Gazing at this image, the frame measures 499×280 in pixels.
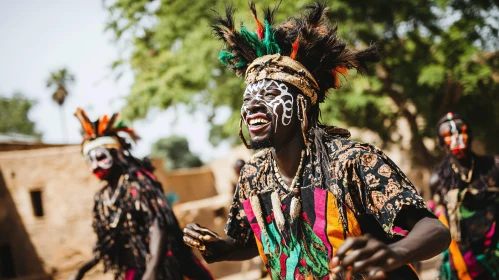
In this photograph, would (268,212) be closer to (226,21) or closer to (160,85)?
(226,21)

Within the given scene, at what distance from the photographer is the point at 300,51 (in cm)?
256

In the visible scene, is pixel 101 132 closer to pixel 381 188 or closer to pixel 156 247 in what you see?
pixel 156 247

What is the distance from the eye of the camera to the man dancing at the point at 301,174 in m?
2.11

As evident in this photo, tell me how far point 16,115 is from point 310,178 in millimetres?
62020

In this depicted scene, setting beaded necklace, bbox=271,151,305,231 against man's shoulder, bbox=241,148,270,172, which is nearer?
beaded necklace, bbox=271,151,305,231

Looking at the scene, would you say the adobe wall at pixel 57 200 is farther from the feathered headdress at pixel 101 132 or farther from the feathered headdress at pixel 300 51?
the feathered headdress at pixel 300 51

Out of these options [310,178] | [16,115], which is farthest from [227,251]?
[16,115]

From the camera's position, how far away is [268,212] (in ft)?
8.18

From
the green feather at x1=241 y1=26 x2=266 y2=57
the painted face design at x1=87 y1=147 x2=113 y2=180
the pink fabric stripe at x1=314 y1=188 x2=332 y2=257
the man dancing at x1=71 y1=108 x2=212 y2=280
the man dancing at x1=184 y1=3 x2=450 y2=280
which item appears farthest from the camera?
the painted face design at x1=87 y1=147 x2=113 y2=180

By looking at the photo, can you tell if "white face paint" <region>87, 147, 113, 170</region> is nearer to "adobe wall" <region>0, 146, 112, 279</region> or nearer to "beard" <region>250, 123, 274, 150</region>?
"beard" <region>250, 123, 274, 150</region>

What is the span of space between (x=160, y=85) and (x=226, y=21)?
933cm

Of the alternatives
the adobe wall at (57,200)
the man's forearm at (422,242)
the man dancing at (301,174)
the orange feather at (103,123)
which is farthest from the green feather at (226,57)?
the adobe wall at (57,200)

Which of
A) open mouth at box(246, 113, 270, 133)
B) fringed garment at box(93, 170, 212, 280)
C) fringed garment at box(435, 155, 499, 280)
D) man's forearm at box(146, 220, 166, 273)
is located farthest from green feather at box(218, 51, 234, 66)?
fringed garment at box(435, 155, 499, 280)

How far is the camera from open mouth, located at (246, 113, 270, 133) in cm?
243
